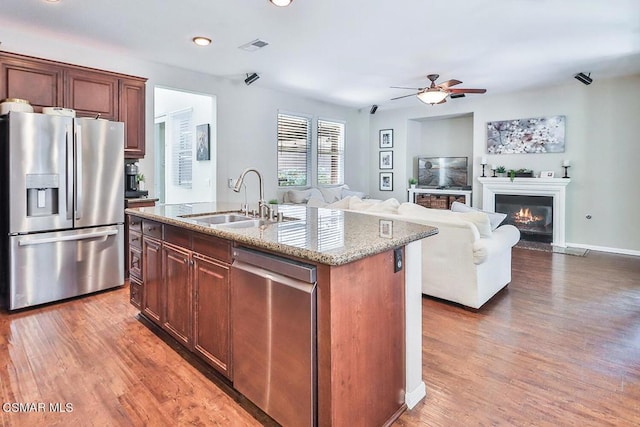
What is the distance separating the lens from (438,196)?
7.68 metres

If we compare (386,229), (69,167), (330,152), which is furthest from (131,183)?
(330,152)

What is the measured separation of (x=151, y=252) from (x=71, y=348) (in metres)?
0.83

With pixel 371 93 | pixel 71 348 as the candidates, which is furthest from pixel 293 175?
pixel 71 348

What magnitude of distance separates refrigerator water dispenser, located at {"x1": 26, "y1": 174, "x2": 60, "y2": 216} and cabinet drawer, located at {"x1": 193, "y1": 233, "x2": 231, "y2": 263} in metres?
2.11

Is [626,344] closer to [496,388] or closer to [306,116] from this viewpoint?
[496,388]

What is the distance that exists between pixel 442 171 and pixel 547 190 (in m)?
2.09

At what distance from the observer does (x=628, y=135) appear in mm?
5535

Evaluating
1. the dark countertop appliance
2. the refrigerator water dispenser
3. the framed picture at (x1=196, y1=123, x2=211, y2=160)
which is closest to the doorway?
the framed picture at (x1=196, y1=123, x2=211, y2=160)

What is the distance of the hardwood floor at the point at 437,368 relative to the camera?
186 centimetres

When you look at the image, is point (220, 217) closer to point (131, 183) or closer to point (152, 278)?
point (152, 278)

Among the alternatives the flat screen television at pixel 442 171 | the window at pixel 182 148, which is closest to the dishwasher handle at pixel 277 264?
the window at pixel 182 148

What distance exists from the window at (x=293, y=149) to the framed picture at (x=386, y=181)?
2.10m

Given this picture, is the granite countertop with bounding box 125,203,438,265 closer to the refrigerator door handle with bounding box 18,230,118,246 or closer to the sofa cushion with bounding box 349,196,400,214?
the sofa cushion with bounding box 349,196,400,214

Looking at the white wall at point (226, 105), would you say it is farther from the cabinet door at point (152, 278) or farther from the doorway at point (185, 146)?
the cabinet door at point (152, 278)
